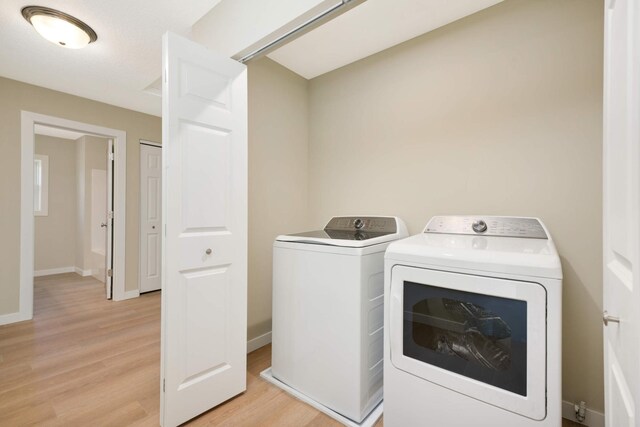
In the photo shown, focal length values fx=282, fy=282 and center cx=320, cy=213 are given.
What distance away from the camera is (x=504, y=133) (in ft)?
5.52

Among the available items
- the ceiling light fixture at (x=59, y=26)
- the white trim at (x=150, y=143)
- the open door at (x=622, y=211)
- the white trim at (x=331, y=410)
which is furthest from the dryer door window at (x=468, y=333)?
the white trim at (x=150, y=143)

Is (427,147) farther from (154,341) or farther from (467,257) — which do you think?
(154,341)

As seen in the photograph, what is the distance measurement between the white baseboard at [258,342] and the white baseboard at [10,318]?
8.17 feet

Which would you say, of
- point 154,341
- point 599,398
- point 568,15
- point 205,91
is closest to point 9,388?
point 154,341

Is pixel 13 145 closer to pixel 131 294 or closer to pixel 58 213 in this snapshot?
pixel 131 294

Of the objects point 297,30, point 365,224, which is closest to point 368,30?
point 297,30

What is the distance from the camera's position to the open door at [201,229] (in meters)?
1.39

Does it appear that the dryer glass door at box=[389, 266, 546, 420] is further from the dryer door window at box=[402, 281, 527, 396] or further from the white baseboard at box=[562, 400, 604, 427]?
the white baseboard at box=[562, 400, 604, 427]

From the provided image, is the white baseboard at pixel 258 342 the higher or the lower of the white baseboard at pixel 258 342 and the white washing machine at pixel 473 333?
the lower

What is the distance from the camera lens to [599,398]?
56.7 inches

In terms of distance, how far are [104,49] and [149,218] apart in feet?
7.11

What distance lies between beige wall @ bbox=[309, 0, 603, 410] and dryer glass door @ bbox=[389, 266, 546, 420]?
0.76 metres

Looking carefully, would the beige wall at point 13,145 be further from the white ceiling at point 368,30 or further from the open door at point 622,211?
the open door at point 622,211

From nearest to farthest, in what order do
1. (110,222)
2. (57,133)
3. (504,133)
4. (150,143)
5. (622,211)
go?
(622,211) < (504,133) < (110,222) < (150,143) < (57,133)
